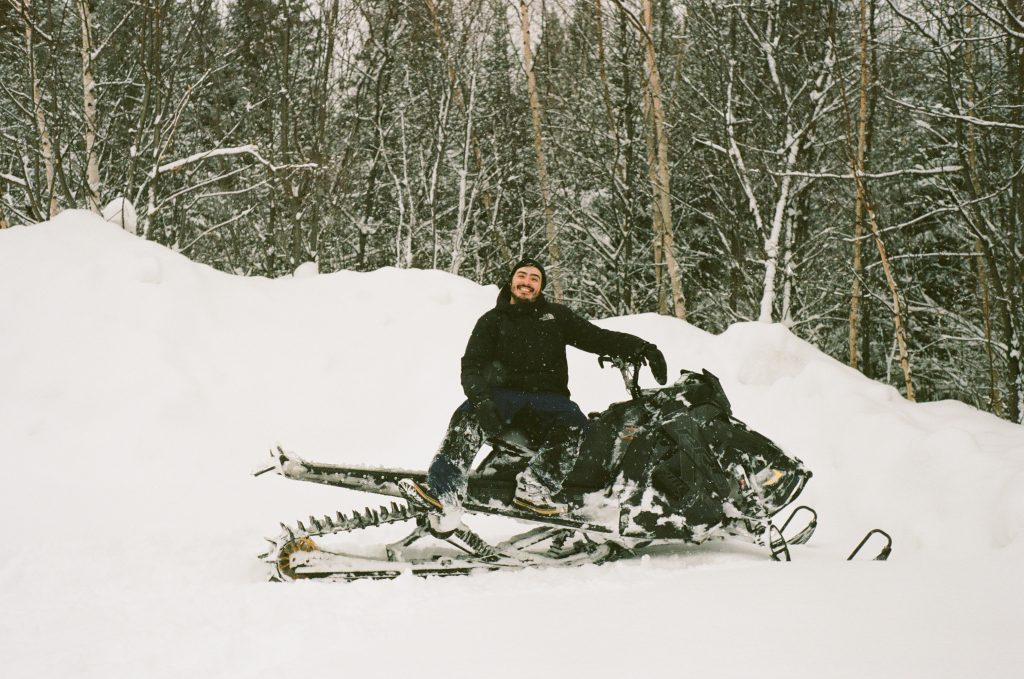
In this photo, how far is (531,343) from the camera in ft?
14.6

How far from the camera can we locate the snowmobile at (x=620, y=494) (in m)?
4.06

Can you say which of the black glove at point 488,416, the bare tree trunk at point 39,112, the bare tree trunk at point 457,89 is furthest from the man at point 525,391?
the bare tree trunk at point 457,89

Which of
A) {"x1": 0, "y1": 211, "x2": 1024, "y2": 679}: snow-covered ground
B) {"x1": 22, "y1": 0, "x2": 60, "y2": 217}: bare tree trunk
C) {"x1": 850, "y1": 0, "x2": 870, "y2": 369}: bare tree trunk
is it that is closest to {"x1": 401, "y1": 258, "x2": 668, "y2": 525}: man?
{"x1": 0, "y1": 211, "x2": 1024, "y2": 679}: snow-covered ground

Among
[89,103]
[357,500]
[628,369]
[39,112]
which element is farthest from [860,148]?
[39,112]

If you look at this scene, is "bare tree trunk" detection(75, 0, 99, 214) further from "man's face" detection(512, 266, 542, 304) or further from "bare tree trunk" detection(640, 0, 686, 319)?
"bare tree trunk" detection(640, 0, 686, 319)

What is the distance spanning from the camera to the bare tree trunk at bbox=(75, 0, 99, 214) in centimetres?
905

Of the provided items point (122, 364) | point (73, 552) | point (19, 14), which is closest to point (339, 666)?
point (73, 552)

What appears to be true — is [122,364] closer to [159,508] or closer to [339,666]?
[159,508]

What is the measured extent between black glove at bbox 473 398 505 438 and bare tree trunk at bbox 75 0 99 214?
740 cm

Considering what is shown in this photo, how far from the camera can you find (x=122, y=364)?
252 inches

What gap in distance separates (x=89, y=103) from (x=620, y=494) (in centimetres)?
861

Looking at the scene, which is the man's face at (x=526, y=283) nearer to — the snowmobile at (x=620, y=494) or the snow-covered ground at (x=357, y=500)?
the snowmobile at (x=620, y=494)

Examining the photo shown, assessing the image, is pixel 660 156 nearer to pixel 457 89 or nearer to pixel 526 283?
pixel 457 89

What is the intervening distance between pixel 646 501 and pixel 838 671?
1.75 meters
